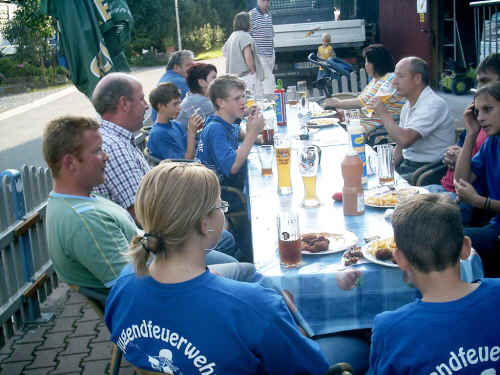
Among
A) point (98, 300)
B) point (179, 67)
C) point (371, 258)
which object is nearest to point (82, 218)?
point (98, 300)

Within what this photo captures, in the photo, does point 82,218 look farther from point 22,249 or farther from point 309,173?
point 22,249

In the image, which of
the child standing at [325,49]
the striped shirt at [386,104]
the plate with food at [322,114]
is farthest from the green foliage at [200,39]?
the plate with food at [322,114]

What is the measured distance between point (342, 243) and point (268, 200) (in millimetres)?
848

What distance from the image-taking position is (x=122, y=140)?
3436 mm

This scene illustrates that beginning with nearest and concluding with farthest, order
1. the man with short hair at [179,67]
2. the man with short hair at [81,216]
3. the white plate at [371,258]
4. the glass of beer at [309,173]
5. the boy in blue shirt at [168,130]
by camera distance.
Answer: the white plate at [371,258]
the man with short hair at [81,216]
the glass of beer at [309,173]
the boy in blue shirt at [168,130]
the man with short hair at [179,67]

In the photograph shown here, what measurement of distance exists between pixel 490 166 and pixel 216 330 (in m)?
2.46

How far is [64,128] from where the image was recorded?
2.54 m

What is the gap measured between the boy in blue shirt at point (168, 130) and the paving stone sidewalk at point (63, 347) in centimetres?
137

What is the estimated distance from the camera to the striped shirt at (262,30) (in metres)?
10.1

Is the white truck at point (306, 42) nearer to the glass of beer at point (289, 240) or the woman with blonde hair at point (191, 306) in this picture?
the glass of beer at point (289, 240)

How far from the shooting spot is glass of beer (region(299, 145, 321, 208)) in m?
2.90

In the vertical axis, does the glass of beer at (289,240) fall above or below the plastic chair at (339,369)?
above

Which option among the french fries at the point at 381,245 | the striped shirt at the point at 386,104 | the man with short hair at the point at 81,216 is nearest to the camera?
the french fries at the point at 381,245

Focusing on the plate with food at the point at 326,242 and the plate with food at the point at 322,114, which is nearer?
the plate with food at the point at 326,242
